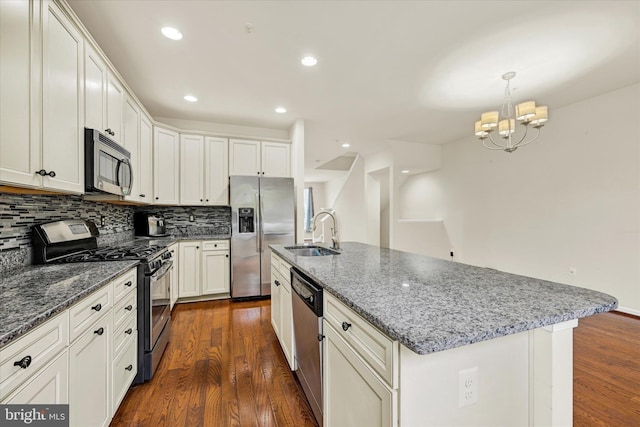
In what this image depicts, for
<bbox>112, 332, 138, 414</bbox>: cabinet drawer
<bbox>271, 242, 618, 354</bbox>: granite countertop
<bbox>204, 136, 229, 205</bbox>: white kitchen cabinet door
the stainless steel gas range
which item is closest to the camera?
<bbox>271, 242, 618, 354</bbox>: granite countertop

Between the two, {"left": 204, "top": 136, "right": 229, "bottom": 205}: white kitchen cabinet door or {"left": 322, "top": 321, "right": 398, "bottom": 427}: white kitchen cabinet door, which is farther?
{"left": 204, "top": 136, "right": 229, "bottom": 205}: white kitchen cabinet door

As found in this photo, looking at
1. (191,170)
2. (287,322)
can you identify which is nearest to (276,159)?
(191,170)

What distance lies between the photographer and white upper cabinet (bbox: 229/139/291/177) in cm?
389

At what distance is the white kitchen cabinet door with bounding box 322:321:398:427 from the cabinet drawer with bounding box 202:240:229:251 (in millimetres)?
2762

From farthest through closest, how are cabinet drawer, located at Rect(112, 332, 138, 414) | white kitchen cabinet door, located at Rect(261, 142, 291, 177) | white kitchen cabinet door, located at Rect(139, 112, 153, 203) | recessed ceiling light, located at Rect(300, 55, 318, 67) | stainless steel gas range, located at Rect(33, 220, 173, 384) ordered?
1. white kitchen cabinet door, located at Rect(261, 142, 291, 177)
2. white kitchen cabinet door, located at Rect(139, 112, 153, 203)
3. recessed ceiling light, located at Rect(300, 55, 318, 67)
4. stainless steel gas range, located at Rect(33, 220, 173, 384)
5. cabinet drawer, located at Rect(112, 332, 138, 414)

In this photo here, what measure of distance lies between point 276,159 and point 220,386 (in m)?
3.01

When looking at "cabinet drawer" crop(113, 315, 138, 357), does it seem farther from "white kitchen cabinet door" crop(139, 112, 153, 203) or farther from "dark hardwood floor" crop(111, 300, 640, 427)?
"white kitchen cabinet door" crop(139, 112, 153, 203)

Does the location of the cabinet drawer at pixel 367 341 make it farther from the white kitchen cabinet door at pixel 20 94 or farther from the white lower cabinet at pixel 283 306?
the white kitchen cabinet door at pixel 20 94

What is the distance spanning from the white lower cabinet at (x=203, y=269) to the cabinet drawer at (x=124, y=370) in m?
1.78

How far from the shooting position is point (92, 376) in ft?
4.07

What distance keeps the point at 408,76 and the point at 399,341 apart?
2.82m

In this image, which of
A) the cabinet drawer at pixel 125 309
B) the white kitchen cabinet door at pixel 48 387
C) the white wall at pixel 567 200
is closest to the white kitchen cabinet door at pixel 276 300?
the cabinet drawer at pixel 125 309

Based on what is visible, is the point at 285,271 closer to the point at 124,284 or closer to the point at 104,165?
the point at 124,284

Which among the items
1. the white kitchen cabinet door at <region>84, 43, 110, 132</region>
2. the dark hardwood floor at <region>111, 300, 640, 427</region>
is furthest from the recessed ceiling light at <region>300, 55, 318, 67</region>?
the dark hardwood floor at <region>111, 300, 640, 427</region>
